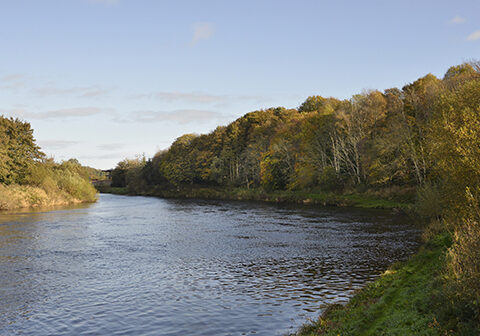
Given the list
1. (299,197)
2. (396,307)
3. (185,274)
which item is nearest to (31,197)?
(299,197)

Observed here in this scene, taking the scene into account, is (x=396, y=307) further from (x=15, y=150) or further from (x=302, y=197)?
(x=15, y=150)

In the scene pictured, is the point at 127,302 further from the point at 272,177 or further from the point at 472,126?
the point at 272,177

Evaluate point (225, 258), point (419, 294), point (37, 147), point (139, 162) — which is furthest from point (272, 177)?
point (139, 162)

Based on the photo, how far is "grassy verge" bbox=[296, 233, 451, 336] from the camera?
34.5 feet

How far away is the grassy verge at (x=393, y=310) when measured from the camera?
10.5 metres

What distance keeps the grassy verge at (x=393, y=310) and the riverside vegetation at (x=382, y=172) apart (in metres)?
0.05

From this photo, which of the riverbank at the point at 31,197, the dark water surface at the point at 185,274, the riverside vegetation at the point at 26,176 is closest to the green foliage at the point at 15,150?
the riverside vegetation at the point at 26,176

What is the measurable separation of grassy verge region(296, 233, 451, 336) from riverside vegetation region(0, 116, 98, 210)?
2226 inches

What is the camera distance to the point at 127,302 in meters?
16.3

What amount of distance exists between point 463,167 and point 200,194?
8532 centimetres

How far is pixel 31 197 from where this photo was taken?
61.8 metres

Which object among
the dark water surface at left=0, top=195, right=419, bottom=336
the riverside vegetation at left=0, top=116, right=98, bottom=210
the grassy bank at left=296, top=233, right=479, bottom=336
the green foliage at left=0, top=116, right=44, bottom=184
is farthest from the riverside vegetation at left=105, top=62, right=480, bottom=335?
the green foliage at left=0, top=116, right=44, bottom=184

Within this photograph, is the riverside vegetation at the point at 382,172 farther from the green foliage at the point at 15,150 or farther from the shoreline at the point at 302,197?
the green foliage at the point at 15,150

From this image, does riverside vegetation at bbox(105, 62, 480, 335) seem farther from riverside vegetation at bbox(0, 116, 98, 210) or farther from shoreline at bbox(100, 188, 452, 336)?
riverside vegetation at bbox(0, 116, 98, 210)
